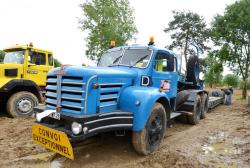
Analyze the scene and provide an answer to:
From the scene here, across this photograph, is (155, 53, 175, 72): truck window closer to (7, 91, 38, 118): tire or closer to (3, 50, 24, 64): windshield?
(7, 91, 38, 118): tire

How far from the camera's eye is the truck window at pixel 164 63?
5629 mm

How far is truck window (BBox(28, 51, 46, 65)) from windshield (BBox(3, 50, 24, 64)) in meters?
0.30

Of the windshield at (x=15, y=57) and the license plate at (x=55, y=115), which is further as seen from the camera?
the windshield at (x=15, y=57)

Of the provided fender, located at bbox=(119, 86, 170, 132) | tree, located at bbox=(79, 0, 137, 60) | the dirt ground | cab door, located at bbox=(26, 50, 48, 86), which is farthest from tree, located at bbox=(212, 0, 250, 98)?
fender, located at bbox=(119, 86, 170, 132)

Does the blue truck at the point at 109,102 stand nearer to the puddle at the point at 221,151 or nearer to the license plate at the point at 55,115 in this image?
the license plate at the point at 55,115

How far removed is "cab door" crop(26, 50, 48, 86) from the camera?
874cm

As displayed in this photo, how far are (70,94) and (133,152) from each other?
1.83 m

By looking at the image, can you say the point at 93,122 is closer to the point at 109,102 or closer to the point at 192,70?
the point at 109,102

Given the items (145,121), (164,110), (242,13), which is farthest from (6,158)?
(242,13)

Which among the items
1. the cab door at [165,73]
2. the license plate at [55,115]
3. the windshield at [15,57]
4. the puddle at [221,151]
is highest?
the windshield at [15,57]

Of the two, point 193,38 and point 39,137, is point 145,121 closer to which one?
point 39,137

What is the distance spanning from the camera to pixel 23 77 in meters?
8.56

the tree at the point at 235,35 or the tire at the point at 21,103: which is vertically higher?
the tree at the point at 235,35

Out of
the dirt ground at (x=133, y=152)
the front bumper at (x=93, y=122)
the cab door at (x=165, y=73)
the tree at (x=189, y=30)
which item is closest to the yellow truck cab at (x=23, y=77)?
the dirt ground at (x=133, y=152)
